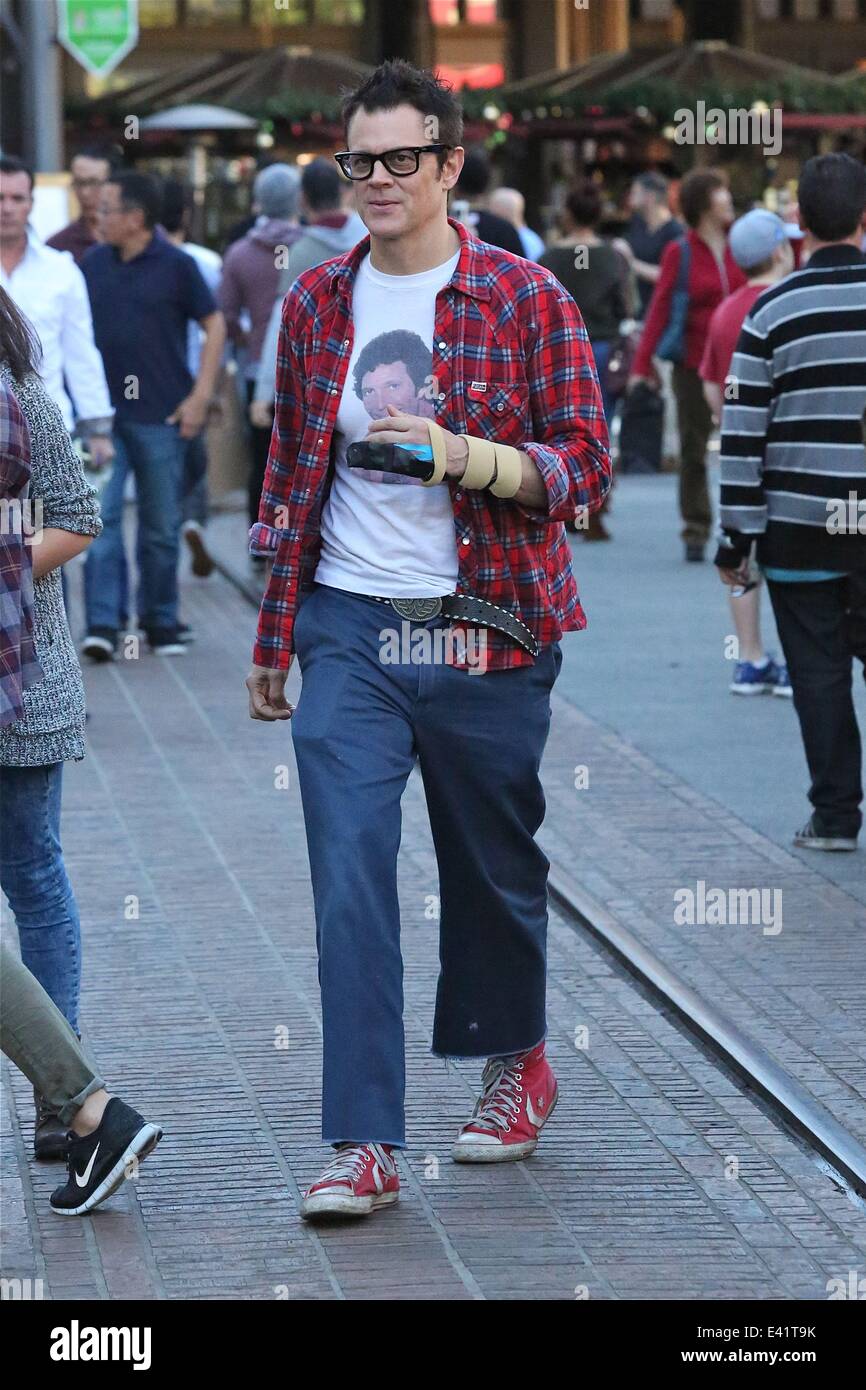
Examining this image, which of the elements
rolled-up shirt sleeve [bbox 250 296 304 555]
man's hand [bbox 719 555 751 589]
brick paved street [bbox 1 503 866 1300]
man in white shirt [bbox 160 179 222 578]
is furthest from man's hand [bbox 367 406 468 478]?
man in white shirt [bbox 160 179 222 578]

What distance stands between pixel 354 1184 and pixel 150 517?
6.48 m

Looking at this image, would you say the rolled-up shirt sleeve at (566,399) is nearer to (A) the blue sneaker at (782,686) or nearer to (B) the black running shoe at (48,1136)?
(B) the black running shoe at (48,1136)

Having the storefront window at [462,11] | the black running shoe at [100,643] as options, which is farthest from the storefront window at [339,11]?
the black running shoe at [100,643]

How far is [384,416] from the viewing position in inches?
165

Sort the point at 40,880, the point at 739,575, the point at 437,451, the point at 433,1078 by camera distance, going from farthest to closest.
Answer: the point at 739,575 → the point at 433,1078 → the point at 40,880 → the point at 437,451

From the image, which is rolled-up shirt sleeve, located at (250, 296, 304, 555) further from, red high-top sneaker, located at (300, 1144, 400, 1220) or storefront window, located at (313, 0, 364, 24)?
storefront window, located at (313, 0, 364, 24)

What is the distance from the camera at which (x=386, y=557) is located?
4.23m

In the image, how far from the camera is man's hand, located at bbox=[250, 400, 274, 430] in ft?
37.2

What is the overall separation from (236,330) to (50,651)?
8025 millimetres

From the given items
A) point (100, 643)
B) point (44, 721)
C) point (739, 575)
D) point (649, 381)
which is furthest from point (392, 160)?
point (649, 381)

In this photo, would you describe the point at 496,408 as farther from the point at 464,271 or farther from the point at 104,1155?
the point at 104,1155

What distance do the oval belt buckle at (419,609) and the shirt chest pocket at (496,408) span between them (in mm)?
308

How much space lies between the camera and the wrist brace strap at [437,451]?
397 centimetres
